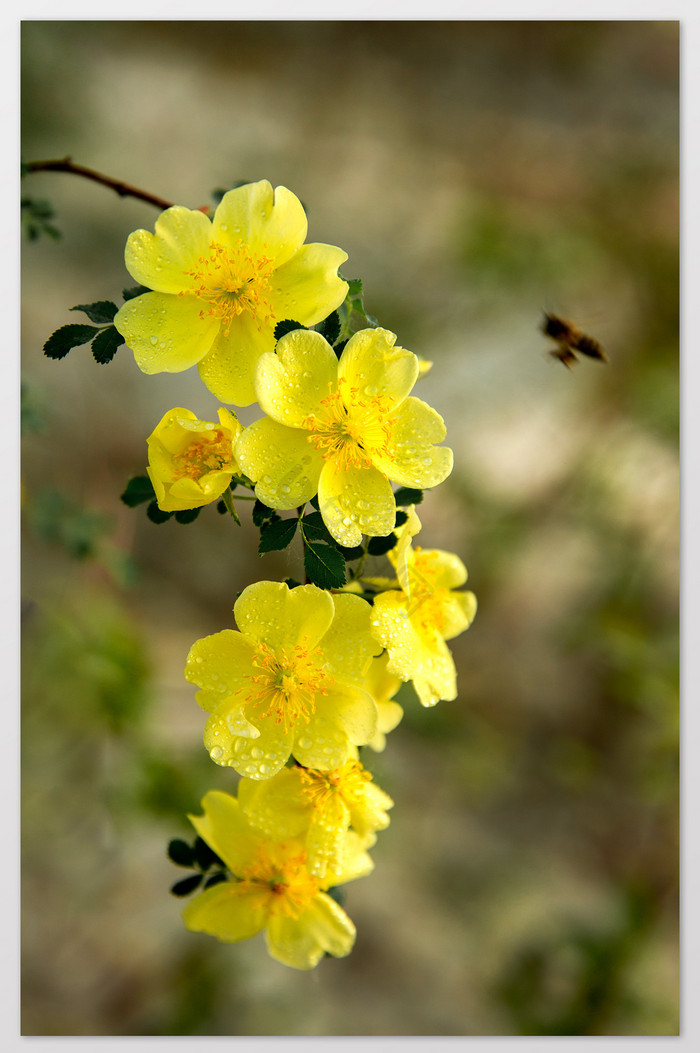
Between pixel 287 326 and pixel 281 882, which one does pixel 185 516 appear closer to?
pixel 287 326

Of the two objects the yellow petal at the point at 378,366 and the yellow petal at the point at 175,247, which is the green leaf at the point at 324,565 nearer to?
the yellow petal at the point at 378,366

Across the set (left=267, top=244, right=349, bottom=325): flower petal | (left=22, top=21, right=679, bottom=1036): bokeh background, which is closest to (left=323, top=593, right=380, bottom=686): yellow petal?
(left=267, top=244, right=349, bottom=325): flower petal

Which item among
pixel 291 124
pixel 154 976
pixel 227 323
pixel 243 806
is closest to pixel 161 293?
pixel 227 323

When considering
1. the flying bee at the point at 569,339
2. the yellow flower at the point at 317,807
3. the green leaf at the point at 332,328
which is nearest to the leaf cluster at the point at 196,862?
the yellow flower at the point at 317,807

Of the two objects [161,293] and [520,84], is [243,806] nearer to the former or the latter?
[161,293]

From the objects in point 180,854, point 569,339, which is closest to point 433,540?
point 569,339
